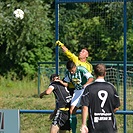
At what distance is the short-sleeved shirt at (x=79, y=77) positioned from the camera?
11398 mm

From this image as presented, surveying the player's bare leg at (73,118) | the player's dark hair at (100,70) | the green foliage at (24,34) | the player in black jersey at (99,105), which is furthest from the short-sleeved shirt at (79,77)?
the green foliage at (24,34)

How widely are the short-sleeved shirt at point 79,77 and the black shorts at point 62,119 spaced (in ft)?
1.66

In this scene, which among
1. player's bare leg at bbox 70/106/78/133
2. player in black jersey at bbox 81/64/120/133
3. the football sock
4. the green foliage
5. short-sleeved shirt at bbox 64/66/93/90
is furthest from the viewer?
the green foliage

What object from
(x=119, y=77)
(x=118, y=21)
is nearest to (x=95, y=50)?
(x=118, y=21)

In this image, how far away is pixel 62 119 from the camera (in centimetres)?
1130

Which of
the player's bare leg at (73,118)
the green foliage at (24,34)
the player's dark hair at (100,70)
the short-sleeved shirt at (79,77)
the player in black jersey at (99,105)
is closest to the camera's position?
the player's dark hair at (100,70)

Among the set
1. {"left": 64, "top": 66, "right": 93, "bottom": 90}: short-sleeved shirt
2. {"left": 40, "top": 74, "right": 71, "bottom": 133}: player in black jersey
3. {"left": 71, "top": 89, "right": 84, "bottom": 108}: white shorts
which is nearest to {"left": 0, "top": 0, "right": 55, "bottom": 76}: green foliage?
{"left": 64, "top": 66, "right": 93, "bottom": 90}: short-sleeved shirt

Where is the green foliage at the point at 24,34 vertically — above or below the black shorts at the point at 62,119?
above

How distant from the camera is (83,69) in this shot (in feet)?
38.0

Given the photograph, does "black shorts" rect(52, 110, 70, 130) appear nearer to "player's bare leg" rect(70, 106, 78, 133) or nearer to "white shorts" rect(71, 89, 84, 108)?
"player's bare leg" rect(70, 106, 78, 133)

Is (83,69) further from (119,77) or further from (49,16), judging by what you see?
(49,16)

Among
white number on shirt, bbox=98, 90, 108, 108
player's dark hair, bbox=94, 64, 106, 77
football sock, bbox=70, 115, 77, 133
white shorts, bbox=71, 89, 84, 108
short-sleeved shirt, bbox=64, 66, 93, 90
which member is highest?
player's dark hair, bbox=94, 64, 106, 77

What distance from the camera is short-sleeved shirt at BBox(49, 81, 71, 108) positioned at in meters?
11.3

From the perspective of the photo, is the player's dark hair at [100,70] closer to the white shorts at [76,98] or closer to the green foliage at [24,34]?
the white shorts at [76,98]
